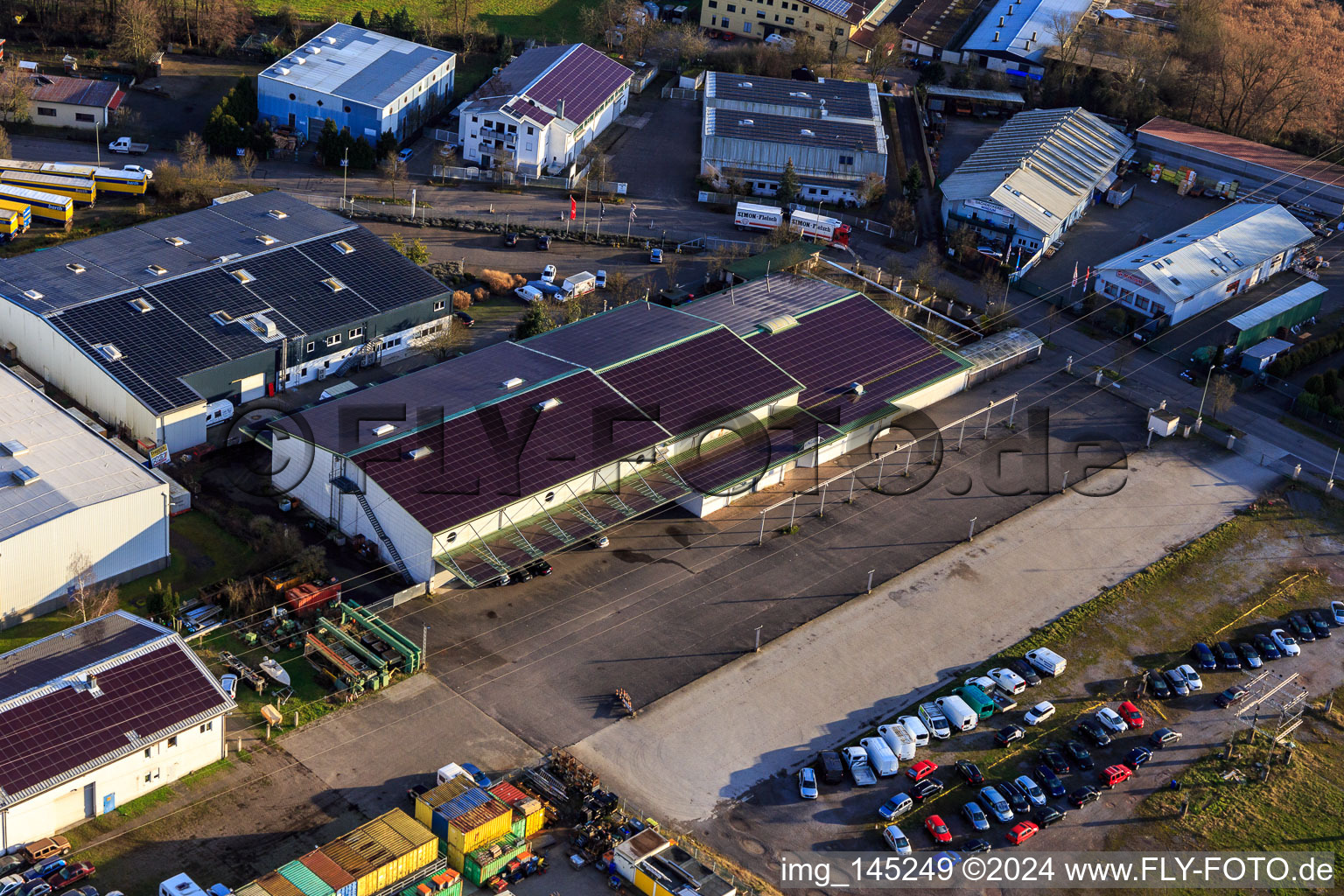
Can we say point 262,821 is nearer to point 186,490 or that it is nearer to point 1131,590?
point 186,490

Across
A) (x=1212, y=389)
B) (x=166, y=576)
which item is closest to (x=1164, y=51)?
(x=1212, y=389)

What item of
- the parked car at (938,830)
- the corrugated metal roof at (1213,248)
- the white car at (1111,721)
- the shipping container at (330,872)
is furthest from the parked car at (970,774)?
the corrugated metal roof at (1213,248)

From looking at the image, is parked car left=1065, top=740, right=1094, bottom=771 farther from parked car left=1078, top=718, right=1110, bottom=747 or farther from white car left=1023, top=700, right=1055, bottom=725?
white car left=1023, top=700, right=1055, bottom=725

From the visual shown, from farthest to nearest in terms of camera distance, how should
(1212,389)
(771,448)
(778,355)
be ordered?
1. (1212,389)
2. (778,355)
3. (771,448)

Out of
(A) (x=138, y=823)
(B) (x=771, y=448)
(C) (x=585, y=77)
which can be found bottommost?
(A) (x=138, y=823)

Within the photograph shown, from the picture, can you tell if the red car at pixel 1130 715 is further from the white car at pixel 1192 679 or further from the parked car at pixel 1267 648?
the parked car at pixel 1267 648

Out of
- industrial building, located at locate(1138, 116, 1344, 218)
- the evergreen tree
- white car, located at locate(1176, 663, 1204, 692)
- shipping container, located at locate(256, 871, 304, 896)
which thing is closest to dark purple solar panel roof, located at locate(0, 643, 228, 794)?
shipping container, located at locate(256, 871, 304, 896)

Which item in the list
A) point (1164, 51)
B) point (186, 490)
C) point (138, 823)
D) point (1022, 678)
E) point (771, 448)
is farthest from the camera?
point (1164, 51)
